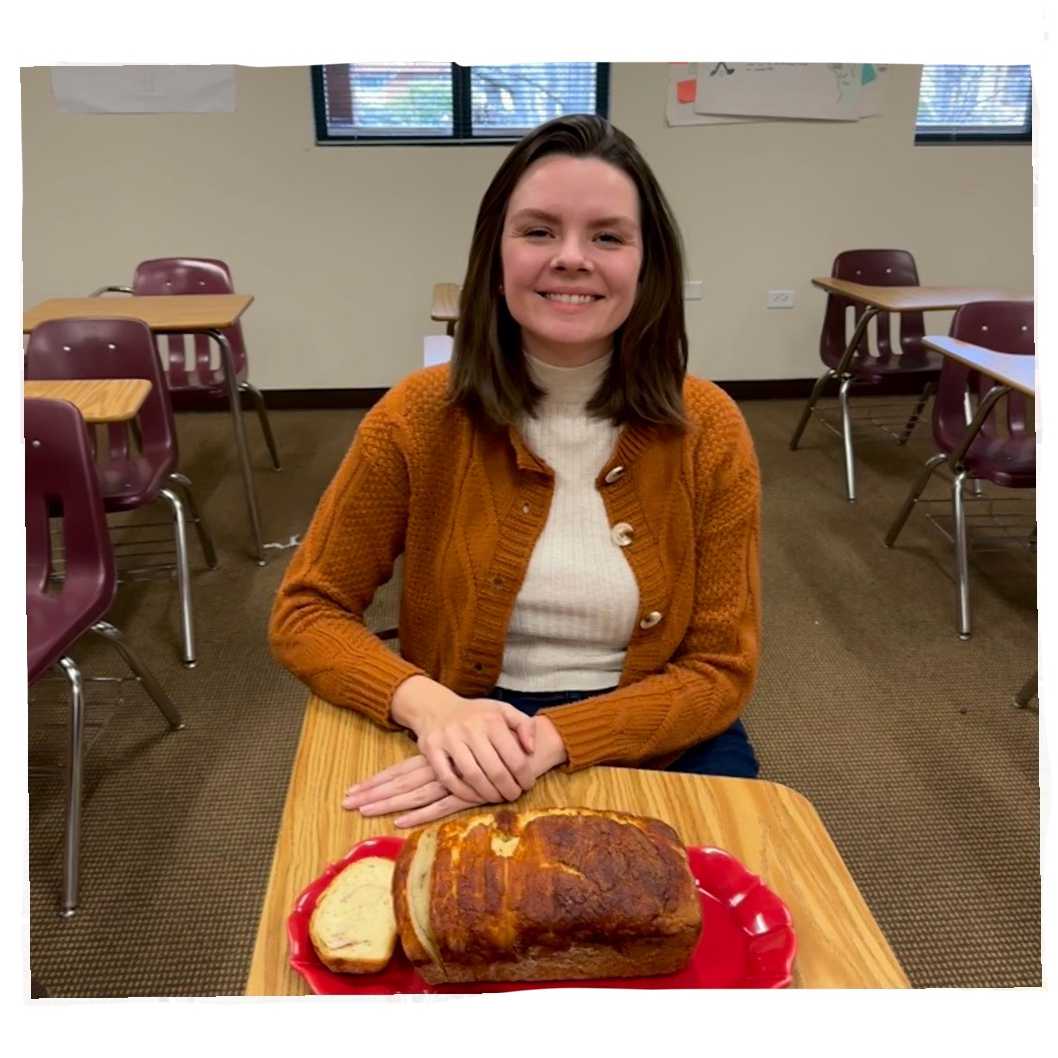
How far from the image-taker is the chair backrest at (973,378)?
2.35 metres

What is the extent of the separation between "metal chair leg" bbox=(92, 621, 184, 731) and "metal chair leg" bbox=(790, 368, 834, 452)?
2470mm

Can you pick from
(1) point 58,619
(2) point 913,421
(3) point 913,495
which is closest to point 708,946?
(1) point 58,619

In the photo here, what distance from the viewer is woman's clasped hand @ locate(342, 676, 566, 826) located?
2.24 ft

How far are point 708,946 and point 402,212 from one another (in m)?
3.71

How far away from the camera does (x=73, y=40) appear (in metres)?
0.45

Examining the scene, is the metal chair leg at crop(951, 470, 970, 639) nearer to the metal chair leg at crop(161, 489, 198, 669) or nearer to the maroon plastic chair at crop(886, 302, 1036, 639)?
the maroon plastic chair at crop(886, 302, 1036, 639)

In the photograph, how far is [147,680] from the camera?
177cm

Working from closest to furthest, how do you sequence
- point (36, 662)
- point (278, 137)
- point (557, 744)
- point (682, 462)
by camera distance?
point (557, 744)
point (682, 462)
point (36, 662)
point (278, 137)

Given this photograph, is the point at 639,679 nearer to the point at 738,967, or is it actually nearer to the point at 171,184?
the point at 738,967

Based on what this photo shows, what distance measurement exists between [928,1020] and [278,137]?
13.0 ft

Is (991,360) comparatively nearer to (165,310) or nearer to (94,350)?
(94,350)

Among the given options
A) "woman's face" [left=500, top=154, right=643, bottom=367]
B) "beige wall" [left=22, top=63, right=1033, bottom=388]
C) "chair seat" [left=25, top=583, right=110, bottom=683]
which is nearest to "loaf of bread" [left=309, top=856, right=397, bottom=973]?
"woman's face" [left=500, top=154, right=643, bottom=367]

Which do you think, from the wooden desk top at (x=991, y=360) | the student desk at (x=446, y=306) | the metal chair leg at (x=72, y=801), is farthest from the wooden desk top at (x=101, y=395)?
the wooden desk top at (x=991, y=360)

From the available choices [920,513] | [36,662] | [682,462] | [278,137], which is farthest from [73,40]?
[278,137]
